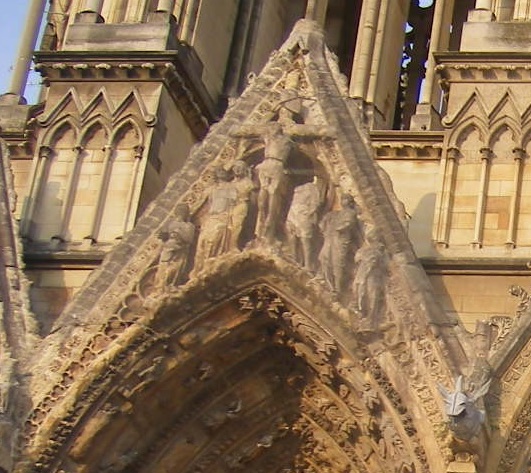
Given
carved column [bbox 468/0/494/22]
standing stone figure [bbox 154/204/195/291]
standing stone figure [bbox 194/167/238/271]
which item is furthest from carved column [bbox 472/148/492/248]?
standing stone figure [bbox 154/204/195/291]

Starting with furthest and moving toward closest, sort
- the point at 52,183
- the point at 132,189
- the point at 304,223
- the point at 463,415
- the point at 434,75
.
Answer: the point at 434,75 < the point at 52,183 < the point at 132,189 < the point at 304,223 < the point at 463,415

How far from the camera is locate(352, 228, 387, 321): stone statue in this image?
43.8ft

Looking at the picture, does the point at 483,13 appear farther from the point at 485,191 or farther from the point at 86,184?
the point at 86,184

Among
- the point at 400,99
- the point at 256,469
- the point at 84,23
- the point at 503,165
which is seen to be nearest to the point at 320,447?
the point at 256,469

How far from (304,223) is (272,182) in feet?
1.33

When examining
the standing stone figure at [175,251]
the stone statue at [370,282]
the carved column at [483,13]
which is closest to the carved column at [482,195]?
the stone statue at [370,282]

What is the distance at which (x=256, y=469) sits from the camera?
47.0ft

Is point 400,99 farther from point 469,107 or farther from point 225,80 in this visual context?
point 469,107

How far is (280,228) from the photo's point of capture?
1393cm

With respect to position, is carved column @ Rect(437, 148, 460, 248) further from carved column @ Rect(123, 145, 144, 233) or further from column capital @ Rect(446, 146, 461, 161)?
carved column @ Rect(123, 145, 144, 233)

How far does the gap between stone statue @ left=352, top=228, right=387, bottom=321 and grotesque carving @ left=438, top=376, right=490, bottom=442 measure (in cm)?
103

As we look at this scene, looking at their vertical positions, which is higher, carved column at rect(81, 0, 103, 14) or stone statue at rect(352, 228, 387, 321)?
carved column at rect(81, 0, 103, 14)

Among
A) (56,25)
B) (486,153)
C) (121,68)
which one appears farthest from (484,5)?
(56,25)

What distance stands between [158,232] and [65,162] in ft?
5.53
